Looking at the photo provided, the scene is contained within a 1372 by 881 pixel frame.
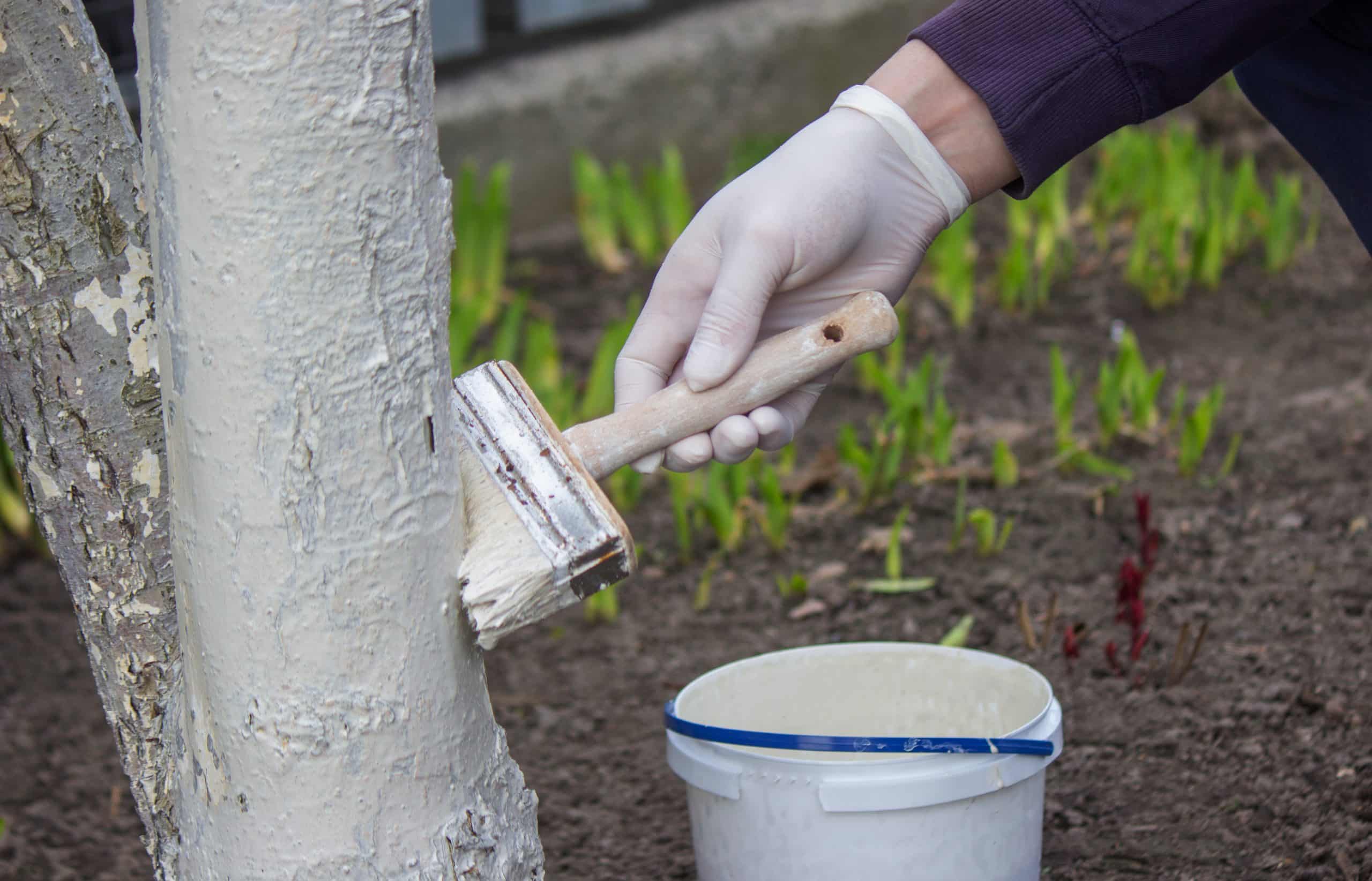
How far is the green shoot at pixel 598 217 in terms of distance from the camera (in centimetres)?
324

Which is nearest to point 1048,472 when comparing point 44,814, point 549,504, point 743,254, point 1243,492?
point 1243,492

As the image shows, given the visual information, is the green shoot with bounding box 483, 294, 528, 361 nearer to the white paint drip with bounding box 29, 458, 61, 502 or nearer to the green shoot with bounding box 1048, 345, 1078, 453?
the green shoot with bounding box 1048, 345, 1078, 453

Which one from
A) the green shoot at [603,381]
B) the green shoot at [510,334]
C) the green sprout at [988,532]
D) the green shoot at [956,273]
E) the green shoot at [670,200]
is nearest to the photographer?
the green sprout at [988,532]

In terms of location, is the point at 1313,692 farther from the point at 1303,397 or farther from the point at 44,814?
the point at 44,814

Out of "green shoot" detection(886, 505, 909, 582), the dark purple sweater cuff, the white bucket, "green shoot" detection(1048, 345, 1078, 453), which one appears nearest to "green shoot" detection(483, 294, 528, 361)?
"green shoot" detection(886, 505, 909, 582)

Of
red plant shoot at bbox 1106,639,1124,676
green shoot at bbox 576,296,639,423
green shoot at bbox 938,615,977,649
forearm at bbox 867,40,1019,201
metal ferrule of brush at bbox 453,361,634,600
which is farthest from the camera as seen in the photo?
green shoot at bbox 576,296,639,423

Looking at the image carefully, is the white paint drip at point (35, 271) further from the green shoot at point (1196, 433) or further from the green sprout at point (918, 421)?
the green shoot at point (1196, 433)

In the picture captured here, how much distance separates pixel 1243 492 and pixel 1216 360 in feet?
2.06

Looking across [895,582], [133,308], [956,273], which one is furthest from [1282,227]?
[133,308]

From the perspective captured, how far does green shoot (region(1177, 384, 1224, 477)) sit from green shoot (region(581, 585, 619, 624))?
92 cm

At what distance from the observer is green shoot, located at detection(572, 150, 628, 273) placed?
3.24 metres

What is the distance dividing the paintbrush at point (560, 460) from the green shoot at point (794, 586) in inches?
30.3

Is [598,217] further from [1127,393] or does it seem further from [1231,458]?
[1231,458]

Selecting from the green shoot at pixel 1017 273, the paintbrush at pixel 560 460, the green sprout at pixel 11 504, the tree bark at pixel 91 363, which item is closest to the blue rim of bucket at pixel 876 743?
the paintbrush at pixel 560 460
